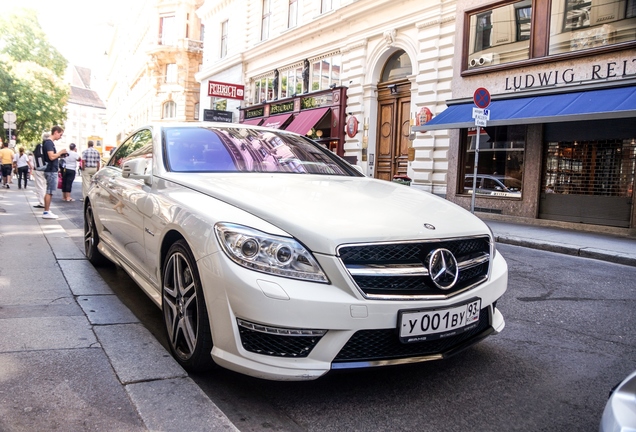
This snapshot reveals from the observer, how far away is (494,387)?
273cm

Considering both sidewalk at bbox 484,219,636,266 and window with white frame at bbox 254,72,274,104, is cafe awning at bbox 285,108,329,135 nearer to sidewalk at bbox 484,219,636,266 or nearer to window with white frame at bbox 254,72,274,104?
window with white frame at bbox 254,72,274,104

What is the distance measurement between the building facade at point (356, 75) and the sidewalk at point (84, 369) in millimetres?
12630

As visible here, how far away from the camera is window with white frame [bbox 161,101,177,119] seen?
42.3 metres

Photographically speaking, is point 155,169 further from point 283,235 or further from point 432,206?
point 432,206

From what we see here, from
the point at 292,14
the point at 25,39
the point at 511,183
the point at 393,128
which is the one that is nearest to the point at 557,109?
the point at 511,183

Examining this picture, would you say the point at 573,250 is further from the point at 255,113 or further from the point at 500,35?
the point at 255,113

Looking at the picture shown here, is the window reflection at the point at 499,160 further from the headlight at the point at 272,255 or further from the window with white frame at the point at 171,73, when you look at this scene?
the window with white frame at the point at 171,73

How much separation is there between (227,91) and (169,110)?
724 inches

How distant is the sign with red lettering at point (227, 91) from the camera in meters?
26.2

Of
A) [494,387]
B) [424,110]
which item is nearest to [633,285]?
[494,387]

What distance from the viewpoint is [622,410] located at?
1.49m

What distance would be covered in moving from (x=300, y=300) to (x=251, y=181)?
1.19 metres

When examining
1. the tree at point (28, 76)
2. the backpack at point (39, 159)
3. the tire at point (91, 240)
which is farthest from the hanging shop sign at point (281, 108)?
the tree at point (28, 76)

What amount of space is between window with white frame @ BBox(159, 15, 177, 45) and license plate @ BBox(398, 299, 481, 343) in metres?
43.7
